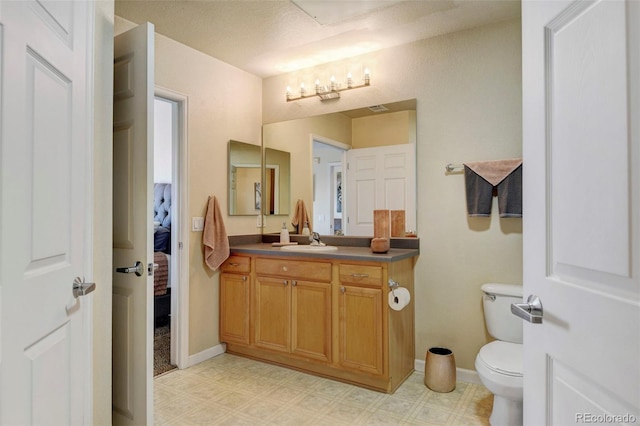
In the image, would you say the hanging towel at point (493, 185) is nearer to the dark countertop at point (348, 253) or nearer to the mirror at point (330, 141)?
the mirror at point (330, 141)

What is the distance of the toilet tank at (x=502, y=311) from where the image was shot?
243cm

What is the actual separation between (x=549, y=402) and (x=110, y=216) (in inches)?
67.2

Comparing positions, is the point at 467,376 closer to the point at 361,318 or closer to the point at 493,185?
the point at 361,318

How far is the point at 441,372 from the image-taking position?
257 cm

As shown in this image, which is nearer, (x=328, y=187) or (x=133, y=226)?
(x=133, y=226)

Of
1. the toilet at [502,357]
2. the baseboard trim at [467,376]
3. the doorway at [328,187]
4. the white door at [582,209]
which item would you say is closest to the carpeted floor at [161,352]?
the doorway at [328,187]

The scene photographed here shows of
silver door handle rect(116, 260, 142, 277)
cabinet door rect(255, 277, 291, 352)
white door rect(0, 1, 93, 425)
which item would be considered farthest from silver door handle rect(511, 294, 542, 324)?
cabinet door rect(255, 277, 291, 352)

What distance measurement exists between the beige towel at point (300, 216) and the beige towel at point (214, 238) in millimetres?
664

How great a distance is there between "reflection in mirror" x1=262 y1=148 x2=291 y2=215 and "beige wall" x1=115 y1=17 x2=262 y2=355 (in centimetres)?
30

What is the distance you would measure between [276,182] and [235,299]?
1.15 meters

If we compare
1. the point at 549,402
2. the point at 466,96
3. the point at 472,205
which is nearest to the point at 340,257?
the point at 472,205

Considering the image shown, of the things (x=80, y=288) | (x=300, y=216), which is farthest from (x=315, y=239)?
(x=80, y=288)

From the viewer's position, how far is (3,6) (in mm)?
896

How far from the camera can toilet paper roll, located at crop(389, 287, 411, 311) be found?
2453 mm
